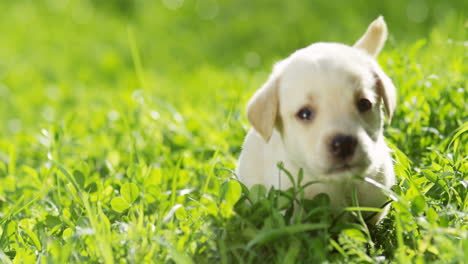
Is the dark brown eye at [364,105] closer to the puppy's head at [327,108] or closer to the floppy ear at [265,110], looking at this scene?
the puppy's head at [327,108]

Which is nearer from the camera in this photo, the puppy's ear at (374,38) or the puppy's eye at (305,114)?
the puppy's eye at (305,114)

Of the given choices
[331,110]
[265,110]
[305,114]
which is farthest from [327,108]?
[265,110]

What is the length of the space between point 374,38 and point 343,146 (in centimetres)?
110

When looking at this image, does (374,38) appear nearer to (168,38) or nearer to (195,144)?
(195,144)

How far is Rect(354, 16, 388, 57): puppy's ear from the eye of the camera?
13.0 feet

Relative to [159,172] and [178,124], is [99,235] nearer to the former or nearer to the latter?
[159,172]

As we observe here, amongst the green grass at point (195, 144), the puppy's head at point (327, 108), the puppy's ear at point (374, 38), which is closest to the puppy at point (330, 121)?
the puppy's head at point (327, 108)

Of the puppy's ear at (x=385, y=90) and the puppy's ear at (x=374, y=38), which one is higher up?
the puppy's ear at (x=374, y=38)

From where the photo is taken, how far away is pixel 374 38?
3994mm

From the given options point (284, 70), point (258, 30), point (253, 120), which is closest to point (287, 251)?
point (253, 120)

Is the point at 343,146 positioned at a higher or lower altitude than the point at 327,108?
lower

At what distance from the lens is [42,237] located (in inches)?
138

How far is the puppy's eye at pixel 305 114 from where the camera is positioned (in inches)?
130

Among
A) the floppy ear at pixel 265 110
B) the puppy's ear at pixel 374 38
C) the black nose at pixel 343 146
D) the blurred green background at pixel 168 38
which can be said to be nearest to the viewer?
the black nose at pixel 343 146
